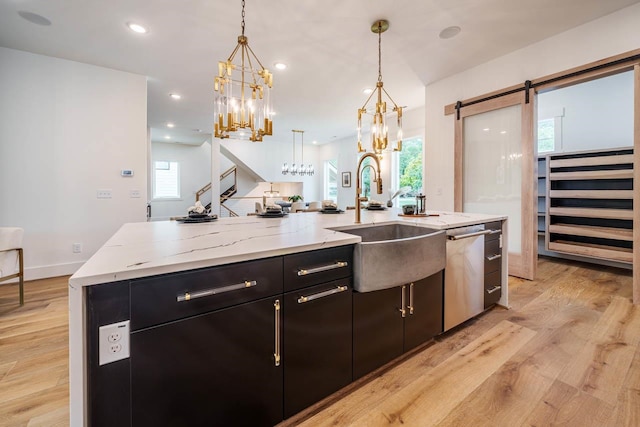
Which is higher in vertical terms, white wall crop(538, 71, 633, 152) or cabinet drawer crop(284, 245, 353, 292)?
white wall crop(538, 71, 633, 152)

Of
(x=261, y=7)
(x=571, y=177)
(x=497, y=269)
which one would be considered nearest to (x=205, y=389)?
(x=497, y=269)

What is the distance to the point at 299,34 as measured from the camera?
3.03 m

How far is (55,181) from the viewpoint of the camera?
3.60 m

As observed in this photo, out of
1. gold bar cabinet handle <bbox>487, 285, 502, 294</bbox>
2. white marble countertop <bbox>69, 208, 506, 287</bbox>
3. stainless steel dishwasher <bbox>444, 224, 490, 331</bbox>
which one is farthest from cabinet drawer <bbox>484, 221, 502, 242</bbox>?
white marble countertop <bbox>69, 208, 506, 287</bbox>

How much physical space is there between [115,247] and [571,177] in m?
5.40

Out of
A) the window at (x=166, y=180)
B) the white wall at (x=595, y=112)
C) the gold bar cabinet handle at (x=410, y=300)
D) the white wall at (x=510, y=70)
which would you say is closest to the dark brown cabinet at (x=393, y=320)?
the gold bar cabinet handle at (x=410, y=300)

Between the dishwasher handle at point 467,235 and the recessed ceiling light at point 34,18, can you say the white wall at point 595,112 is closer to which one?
the dishwasher handle at point 467,235

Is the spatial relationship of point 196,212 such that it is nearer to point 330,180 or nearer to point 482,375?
point 482,375

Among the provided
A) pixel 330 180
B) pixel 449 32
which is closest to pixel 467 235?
pixel 449 32

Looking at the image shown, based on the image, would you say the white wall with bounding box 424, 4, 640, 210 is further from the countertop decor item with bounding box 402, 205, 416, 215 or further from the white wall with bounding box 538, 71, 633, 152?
the countertop decor item with bounding box 402, 205, 416, 215

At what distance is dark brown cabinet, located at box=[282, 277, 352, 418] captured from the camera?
48.8 inches

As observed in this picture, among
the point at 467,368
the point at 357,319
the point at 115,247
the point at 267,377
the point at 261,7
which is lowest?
the point at 467,368

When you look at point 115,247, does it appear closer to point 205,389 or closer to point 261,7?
point 205,389

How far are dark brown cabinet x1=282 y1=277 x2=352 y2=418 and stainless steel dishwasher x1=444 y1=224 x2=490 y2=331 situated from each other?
95 centimetres
